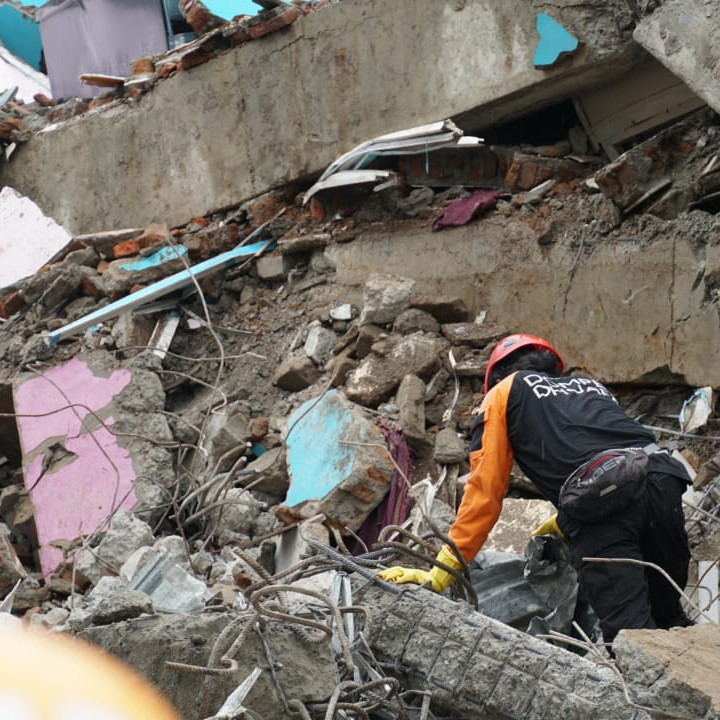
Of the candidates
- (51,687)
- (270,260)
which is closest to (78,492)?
(270,260)

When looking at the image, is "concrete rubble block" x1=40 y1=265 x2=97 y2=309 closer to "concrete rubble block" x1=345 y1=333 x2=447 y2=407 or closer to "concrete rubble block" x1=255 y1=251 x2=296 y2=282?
"concrete rubble block" x1=255 y1=251 x2=296 y2=282

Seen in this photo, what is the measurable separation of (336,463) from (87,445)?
194 cm

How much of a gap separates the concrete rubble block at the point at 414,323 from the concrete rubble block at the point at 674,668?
3776 millimetres

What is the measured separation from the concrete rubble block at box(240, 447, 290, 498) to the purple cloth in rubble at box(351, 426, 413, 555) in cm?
60

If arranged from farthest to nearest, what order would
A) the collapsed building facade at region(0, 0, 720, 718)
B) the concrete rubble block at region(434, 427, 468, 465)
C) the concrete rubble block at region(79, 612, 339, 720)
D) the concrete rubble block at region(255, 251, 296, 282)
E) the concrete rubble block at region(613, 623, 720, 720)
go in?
the concrete rubble block at region(255, 251, 296, 282) < the concrete rubble block at region(434, 427, 468, 465) < the collapsed building facade at region(0, 0, 720, 718) < the concrete rubble block at region(79, 612, 339, 720) < the concrete rubble block at region(613, 623, 720, 720)

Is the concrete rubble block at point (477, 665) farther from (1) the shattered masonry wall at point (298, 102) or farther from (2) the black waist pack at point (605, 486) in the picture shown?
(1) the shattered masonry wall at point (298, 102)

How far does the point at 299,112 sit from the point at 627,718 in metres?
5.67

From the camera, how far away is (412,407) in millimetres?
6422

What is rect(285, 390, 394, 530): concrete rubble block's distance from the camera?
6.11m

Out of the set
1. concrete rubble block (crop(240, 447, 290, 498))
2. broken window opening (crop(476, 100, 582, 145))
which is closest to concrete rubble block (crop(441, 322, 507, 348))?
concrete rubble block (crop(240, 447, 290, 498))

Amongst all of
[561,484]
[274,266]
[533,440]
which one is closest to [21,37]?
[274,266]

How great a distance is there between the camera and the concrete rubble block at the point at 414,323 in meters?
6.88

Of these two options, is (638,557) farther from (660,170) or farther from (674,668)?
(660,170)

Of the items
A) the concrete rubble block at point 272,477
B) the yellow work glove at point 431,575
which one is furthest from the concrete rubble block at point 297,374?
the yellow work glove at point 431,575
